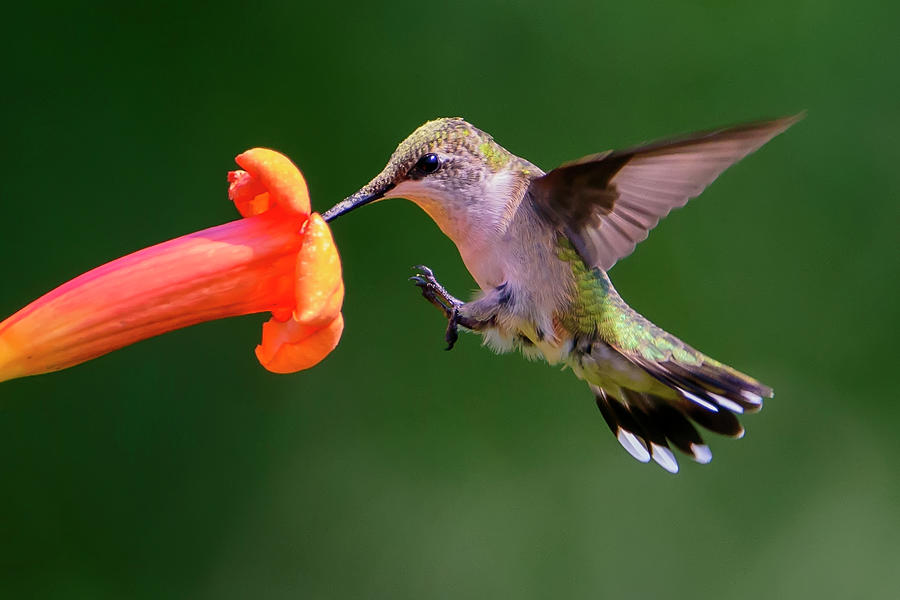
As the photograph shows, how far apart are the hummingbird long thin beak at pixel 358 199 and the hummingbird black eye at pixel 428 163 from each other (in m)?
0.08

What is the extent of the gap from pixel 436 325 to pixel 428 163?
183cm

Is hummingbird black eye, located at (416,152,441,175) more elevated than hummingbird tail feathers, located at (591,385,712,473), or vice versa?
hummingbird black eye, located at (416,152,441,175)

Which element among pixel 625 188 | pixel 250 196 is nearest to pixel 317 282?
pixel 250 196

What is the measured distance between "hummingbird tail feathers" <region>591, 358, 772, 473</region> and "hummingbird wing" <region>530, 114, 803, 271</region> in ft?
1.29

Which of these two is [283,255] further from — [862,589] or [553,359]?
[862,589]

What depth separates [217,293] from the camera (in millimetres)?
1383

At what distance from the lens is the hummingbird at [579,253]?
5.81 ft

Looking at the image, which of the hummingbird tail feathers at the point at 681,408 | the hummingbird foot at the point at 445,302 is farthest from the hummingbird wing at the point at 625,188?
the hummingbird tail feathers at the point at 681,408

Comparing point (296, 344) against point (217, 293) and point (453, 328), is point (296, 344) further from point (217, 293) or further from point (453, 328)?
point (453, 328)

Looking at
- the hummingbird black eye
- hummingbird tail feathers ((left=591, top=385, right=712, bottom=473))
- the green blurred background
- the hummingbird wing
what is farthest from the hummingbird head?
the green blurred background

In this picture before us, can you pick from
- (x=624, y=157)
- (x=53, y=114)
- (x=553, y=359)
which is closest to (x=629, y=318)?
(x=553, y=359)

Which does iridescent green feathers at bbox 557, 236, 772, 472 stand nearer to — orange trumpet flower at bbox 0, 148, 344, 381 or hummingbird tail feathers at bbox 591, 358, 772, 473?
hummingbird tail feathers at bbox 591, 358, 772, 473

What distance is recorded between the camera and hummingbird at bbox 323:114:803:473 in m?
1.77

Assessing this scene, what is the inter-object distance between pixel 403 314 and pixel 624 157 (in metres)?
2.05
